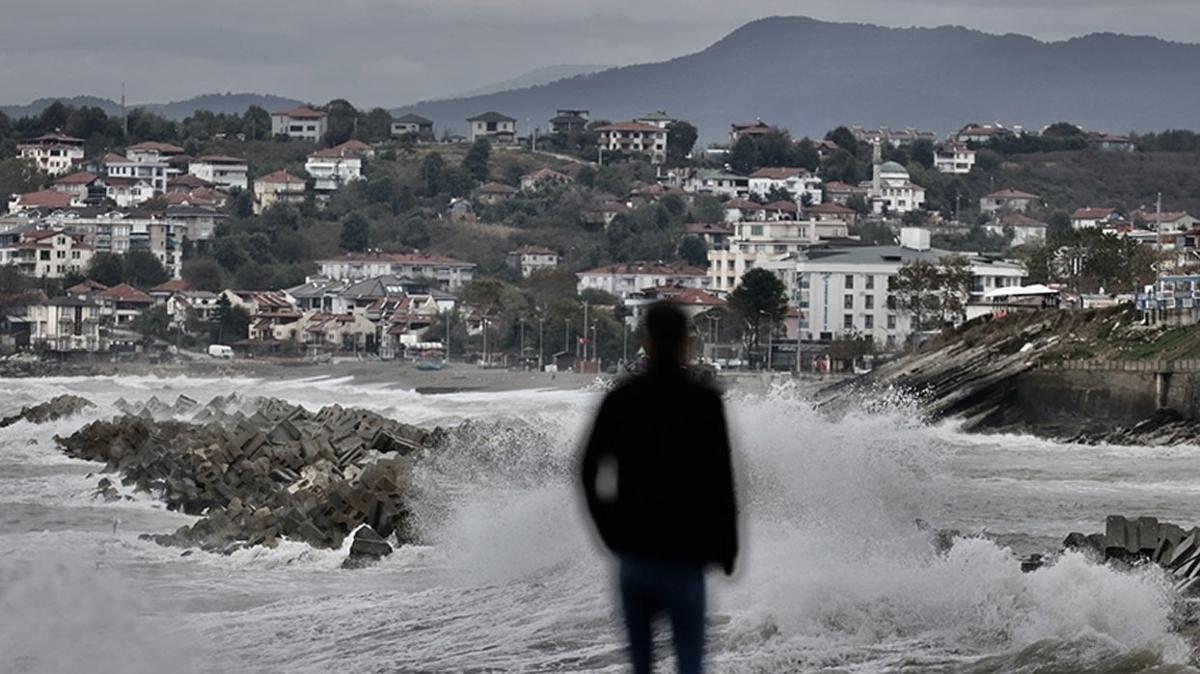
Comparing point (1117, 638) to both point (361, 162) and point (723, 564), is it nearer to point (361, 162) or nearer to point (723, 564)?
point (723, 564)

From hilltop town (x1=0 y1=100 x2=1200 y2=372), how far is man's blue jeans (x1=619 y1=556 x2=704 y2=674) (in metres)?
41.7

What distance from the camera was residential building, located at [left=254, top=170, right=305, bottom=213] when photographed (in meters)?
144

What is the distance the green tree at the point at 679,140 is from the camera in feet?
570

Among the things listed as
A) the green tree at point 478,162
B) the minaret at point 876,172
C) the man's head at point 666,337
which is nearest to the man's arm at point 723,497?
the man's head at point 666,337

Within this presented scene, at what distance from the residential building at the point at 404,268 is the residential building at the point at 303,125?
47.4 meters

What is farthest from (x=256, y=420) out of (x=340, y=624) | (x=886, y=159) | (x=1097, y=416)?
(x=886, y=159)

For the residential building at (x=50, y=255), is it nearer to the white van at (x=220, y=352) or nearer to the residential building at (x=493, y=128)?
the white van at (x=220, y=352)

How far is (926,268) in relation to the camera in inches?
3066

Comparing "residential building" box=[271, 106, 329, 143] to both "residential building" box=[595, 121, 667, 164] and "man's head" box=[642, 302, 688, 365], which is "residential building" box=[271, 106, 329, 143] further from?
"man's head" box=[642, 302, 688, 365]

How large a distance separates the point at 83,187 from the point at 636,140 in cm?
3560

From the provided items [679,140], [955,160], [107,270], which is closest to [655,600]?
[107,270]

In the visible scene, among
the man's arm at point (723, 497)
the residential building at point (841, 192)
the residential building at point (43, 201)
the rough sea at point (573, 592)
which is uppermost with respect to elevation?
the residential building at point (841, 192)

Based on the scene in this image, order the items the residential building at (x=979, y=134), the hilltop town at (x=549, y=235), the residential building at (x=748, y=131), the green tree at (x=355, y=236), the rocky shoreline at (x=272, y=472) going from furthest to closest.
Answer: the residential building at (x=979, y=134) → the residential building at (x=748, y=131) → the green tree at (x=355, y=236) → the hilltop town at (x=549, y=235) → the rocky shoreline at (x=272, y=472)

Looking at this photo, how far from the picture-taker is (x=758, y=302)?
3278 inches
